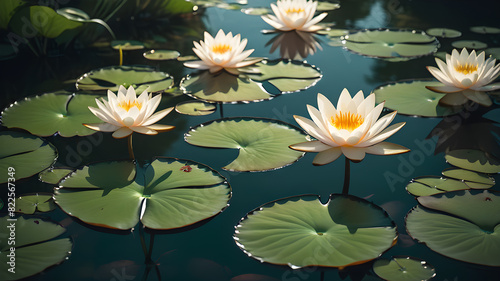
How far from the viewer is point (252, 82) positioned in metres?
2.61

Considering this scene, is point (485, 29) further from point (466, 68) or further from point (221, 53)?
point (221, 53)

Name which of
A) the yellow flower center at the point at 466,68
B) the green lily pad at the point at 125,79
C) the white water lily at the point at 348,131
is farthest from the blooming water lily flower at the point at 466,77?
the green lily pad at the point at 125,79

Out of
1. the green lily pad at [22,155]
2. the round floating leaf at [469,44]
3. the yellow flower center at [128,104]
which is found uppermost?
the round floating leaf at [469,44]

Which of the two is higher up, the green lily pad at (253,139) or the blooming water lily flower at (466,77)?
the blooming water lily flower at (466,77)

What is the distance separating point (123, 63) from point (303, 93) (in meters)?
1.18

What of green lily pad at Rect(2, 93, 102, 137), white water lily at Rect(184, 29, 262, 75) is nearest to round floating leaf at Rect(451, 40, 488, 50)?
white water lily at Rect(184, 29, 262, 75)

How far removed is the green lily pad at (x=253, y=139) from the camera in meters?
1.86

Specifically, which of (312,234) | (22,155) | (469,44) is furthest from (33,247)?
(469,44)

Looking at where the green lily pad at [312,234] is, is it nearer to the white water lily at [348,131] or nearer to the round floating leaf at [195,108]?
the white water lily at [348,131]

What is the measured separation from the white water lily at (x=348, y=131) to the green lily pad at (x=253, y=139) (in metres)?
0.19

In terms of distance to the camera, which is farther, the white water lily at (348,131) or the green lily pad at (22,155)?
the green lily pad at (22,155)

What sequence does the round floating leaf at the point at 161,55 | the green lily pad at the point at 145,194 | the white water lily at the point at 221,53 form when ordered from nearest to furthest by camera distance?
the green lily pad at the point at 145,194 < the white water lily at the point at 221,53 < the round floating leaf at the point at 161,55

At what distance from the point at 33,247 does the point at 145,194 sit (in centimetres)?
39

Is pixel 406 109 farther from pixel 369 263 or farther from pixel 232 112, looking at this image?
pixel 369 263
